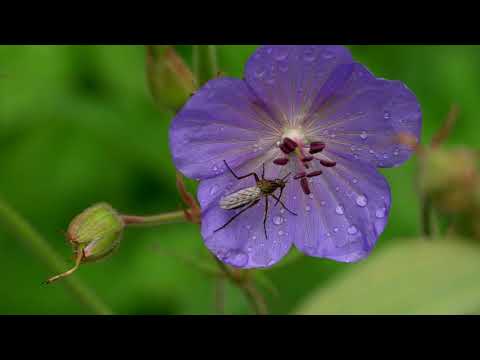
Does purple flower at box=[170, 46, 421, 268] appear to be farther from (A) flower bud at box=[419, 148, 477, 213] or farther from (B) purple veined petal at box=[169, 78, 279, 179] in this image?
(A) flower bud at box=[419, 148, 477, 213]

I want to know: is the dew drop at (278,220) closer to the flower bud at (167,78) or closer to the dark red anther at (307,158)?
the dark red anther at (307,158)

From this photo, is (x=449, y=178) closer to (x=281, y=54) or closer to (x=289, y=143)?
(x=281, y=54)

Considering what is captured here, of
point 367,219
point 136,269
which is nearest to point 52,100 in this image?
point 136,269

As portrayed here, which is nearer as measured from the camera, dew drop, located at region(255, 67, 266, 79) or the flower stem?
dew drop, located at region(255, 67, 266, 79)

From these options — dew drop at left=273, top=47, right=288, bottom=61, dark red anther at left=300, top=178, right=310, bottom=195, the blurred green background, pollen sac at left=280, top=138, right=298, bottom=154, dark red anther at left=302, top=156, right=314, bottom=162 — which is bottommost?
the blurred green background

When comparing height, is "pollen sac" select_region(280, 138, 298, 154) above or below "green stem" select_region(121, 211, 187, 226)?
above

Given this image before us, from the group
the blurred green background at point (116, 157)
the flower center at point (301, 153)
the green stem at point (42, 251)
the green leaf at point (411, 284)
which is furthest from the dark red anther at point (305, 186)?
the blurred green background at point (116, 157)

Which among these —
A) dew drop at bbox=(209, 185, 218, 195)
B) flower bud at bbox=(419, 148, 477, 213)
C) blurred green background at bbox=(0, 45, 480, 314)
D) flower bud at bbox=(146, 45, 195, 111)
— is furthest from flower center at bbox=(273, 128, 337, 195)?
blurred green background at bbox=(0, 45, 480, 314)
